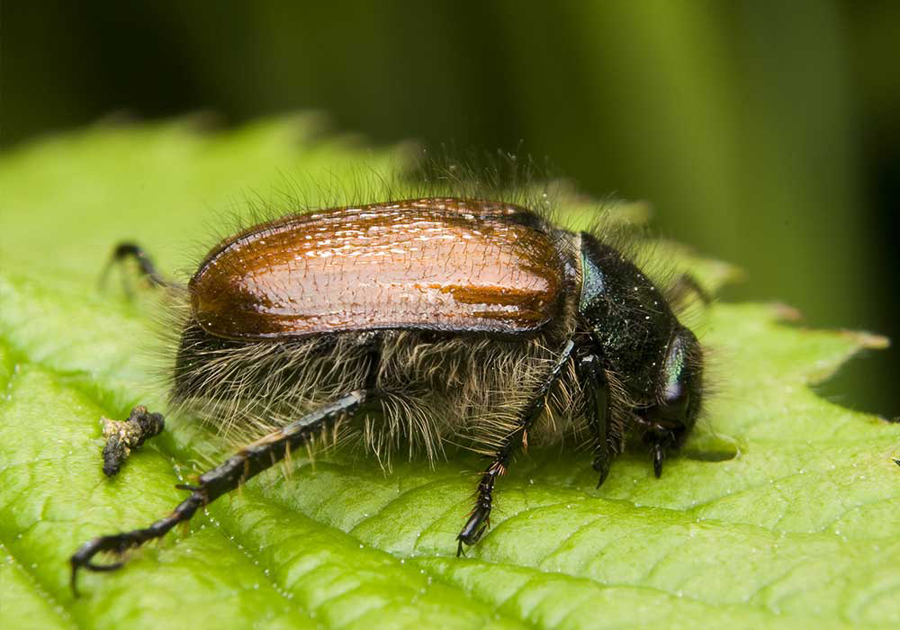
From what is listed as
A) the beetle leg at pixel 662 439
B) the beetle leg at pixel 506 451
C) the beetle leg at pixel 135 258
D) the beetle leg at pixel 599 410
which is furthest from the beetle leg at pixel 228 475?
the beetle leg at pixel 135 258

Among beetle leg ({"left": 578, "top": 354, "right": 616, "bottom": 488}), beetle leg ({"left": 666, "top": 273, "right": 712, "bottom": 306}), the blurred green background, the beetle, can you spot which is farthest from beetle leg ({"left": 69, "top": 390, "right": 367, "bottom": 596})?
the blurred green background

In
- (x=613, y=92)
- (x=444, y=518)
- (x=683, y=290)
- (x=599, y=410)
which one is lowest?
(x=444, y=518)

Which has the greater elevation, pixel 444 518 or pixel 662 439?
pixel 662 439

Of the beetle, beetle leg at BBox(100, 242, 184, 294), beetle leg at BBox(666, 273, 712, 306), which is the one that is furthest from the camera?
beetle leg at BBox(100, 242, 184, 294)

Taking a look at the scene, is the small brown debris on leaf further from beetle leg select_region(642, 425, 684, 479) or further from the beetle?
beetle leg select_region(642, 425, 684, 479)

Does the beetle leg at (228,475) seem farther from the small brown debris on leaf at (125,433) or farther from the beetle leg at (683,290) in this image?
the beetle leg at (683,290)

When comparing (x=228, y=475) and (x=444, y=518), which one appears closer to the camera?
(x=228, y=475)

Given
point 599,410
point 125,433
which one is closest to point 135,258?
point 125,433

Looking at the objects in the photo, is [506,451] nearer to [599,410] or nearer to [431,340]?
[599,410]
